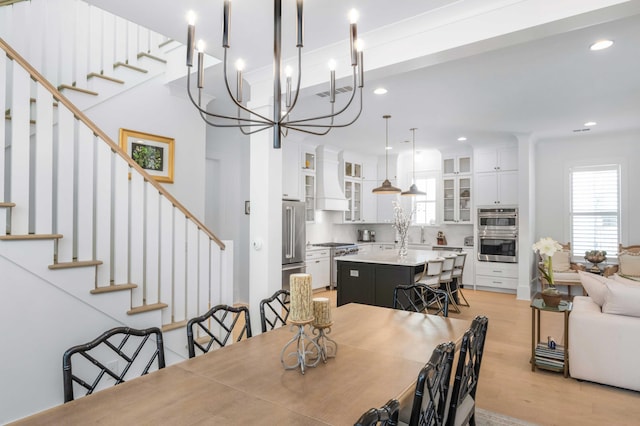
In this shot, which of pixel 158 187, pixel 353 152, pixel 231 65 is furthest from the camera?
pixel 353 152

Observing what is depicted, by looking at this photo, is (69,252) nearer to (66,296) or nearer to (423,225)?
(66,296)

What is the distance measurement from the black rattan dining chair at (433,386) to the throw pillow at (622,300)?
2437 mm

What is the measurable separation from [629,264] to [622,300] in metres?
3.91

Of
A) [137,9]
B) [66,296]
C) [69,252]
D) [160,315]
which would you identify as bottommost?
[160,315]

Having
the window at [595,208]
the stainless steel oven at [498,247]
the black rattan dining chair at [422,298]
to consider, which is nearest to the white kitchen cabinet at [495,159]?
the window at [595,208]

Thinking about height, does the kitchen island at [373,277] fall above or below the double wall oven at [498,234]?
below

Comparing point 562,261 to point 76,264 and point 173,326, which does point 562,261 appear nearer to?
point 173,326

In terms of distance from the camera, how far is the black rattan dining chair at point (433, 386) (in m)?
1.23

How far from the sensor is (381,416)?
0.92 metres

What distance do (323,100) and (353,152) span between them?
3679 millimetres

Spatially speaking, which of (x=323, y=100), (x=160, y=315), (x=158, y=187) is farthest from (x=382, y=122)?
(x=160, y=315)

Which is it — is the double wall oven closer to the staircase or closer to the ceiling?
the ceiling

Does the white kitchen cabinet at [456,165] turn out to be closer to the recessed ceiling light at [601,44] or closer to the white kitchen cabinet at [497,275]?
the white kitchen cabinet at [497,275]

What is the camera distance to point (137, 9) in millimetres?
2615
